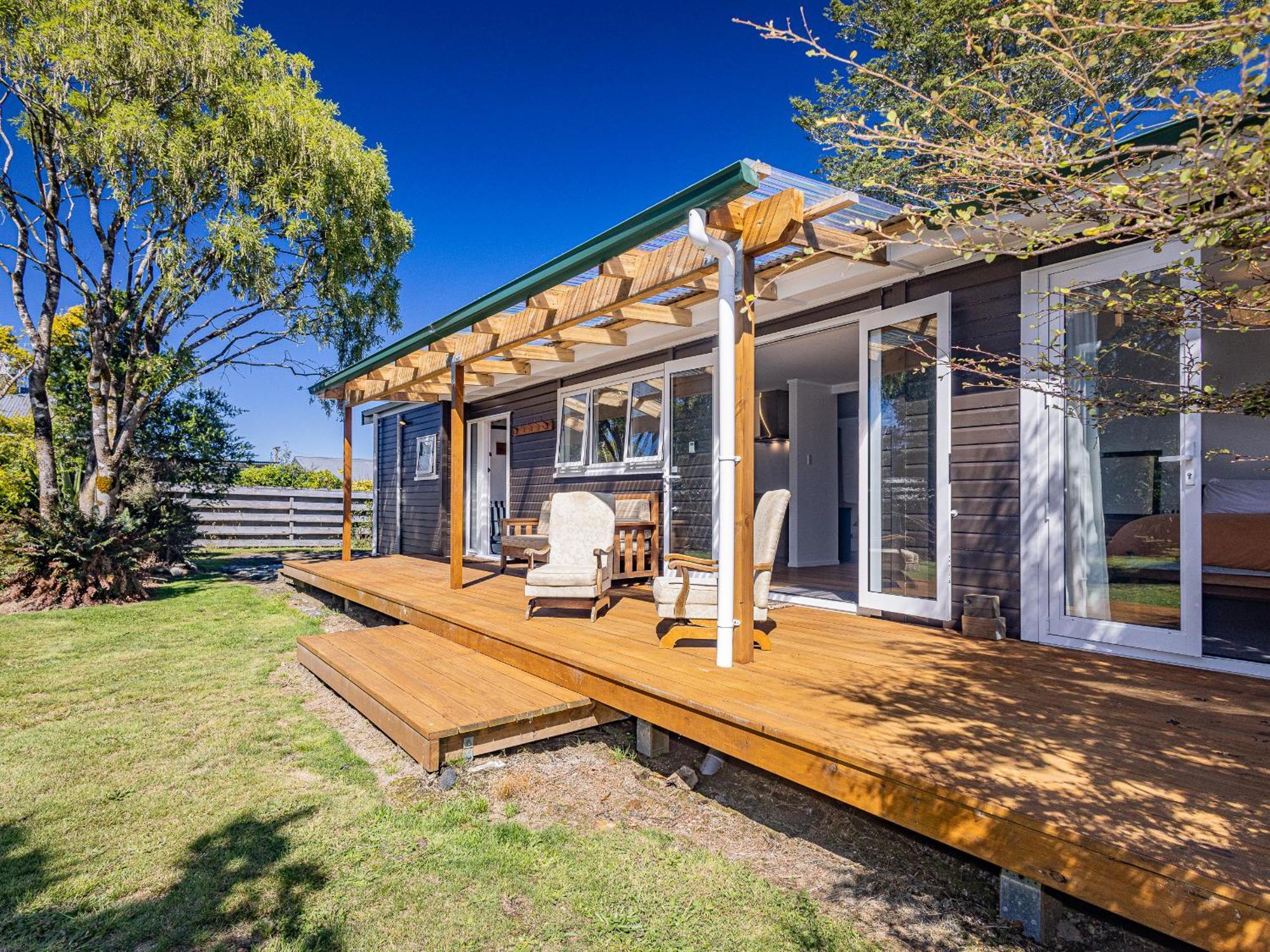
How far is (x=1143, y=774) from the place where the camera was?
2.07 m

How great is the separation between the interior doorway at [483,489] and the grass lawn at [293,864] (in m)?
6.49

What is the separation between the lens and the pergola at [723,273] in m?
3.17

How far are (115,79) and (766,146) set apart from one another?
37.9 ft

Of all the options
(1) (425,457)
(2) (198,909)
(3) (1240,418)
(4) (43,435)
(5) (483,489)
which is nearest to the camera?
(2) (198,909)

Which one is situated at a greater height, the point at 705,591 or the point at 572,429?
the point at 572,429

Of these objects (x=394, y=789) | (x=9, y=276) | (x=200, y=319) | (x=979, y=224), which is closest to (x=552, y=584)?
(x=394, y=789)

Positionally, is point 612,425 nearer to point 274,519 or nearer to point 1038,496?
point 1038,496

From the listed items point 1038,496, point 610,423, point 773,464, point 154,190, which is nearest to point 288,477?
point 154,190

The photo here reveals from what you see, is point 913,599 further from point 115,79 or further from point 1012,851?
point 115,79

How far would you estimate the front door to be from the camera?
6316 mm

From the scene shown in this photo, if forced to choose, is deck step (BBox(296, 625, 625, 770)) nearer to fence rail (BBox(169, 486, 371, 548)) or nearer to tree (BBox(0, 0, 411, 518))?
tree (BBox(0, 0, 411, 518))

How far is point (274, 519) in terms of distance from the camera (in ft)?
50.0

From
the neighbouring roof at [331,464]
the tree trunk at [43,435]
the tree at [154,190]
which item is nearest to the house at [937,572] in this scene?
the tree at [154,190]

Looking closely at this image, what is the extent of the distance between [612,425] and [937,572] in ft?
13.0
